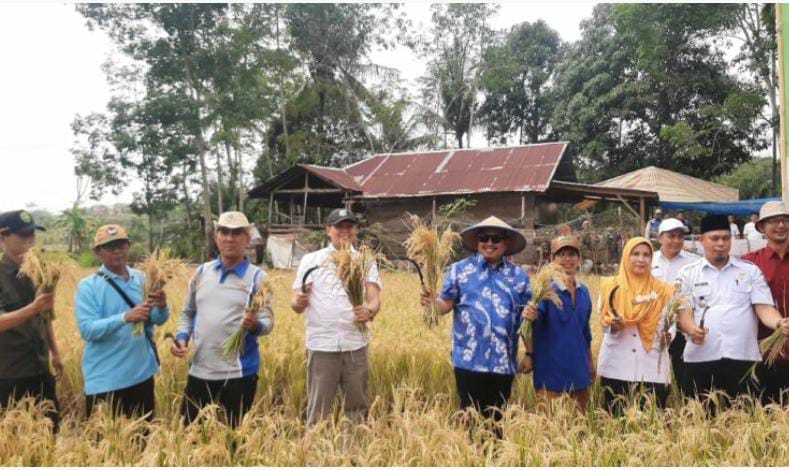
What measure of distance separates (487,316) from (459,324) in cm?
19

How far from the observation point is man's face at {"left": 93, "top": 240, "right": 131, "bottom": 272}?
3.15m

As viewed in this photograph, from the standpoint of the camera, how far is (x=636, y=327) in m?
3.32

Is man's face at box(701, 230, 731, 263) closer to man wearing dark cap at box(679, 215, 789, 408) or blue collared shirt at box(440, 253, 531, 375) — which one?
man wearing dark cap at box(679, 215, 789, 408)

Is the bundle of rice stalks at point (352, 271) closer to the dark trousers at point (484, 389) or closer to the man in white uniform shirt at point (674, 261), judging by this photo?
the dark trousers at point (484, 389)

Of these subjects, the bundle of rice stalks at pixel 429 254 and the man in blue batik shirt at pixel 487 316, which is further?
the bundle of rice stalks at pixel 429 254

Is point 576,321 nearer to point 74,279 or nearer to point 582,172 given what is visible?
point 74,279

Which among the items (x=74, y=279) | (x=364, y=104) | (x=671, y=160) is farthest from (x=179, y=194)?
(x=74, y=279)

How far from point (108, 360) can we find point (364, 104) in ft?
85.5

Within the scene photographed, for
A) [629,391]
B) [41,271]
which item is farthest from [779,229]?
[41,271]

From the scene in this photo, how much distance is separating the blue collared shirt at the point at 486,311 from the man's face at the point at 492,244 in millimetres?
51

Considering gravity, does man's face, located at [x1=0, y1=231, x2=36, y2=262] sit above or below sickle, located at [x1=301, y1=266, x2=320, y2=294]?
above

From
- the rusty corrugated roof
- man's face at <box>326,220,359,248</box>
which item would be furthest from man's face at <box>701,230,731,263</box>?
the rusty corrugated roof

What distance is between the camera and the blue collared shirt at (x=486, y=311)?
125 inches

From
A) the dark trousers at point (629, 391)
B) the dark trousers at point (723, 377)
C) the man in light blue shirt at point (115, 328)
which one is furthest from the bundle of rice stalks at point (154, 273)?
the dark trousers at point (723, 377)
